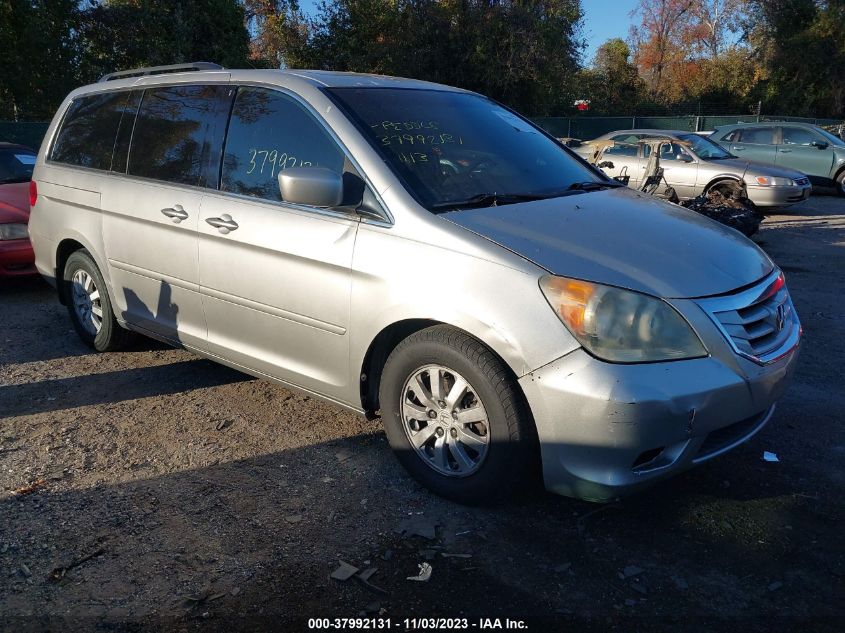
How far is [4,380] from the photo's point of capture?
5.06 meters

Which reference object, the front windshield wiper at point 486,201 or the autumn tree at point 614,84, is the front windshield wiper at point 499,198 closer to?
the front windshield wiper at point 486,201

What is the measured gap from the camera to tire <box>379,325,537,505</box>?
120 inches

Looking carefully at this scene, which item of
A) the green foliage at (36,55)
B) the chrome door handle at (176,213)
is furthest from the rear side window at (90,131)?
the green foliage at (36,55)

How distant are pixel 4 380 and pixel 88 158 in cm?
166

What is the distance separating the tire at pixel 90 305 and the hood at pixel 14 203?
2198mm

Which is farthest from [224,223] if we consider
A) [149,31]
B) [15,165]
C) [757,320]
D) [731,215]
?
[149,31]

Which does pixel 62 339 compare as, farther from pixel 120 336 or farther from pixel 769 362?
pixel 769 362

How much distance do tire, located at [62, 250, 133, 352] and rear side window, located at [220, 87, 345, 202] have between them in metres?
1.68

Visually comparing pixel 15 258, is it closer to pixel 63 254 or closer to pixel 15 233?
pixel 15 233

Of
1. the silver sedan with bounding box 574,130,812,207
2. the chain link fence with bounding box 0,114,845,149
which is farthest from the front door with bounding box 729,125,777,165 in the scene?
the chain link fence with bounding box 0,114,845,149

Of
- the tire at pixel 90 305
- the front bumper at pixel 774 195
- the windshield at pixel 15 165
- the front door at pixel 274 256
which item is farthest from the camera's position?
the front bumper at pixel 774 195

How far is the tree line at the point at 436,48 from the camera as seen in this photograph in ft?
65.7

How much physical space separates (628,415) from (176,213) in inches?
113

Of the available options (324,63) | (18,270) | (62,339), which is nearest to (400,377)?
(62,339)
